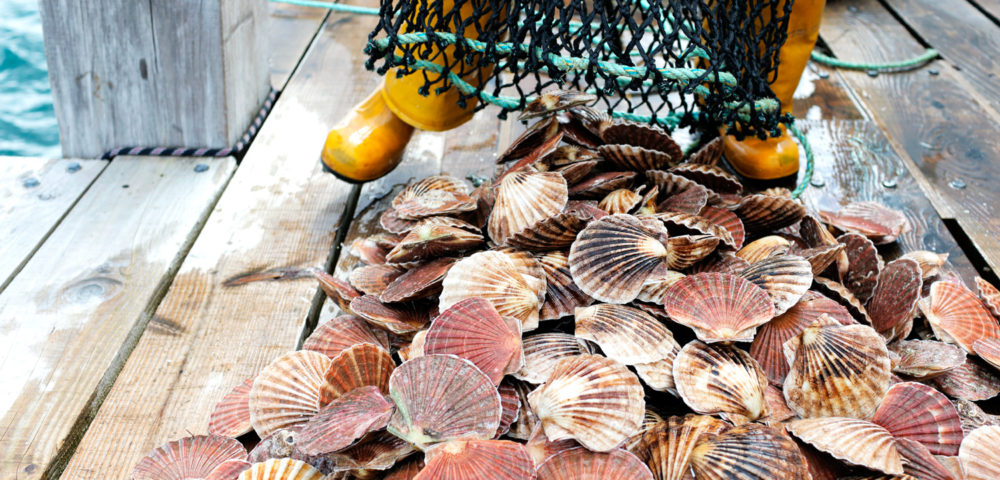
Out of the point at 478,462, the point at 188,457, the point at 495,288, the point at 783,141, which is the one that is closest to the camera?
the point at 478,462

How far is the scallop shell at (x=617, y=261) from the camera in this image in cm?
102

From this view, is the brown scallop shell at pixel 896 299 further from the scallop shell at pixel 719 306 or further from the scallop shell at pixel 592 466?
the scallop shell at pixel 592 466

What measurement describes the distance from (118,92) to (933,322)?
165 cm

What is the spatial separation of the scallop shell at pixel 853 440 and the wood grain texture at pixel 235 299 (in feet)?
2.47

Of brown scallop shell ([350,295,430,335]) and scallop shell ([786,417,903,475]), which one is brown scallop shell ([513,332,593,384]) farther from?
scallop shell ([786,417,903,475])

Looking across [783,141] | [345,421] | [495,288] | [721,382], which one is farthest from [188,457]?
[783,141]

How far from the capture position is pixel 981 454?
82 centimetres

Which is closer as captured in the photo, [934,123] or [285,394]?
[285,394]

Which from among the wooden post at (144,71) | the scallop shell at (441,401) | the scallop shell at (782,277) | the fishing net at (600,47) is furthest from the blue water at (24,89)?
the scallop shell at (782,277)

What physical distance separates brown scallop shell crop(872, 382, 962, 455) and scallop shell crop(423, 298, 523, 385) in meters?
0.47

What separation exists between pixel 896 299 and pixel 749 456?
47cm

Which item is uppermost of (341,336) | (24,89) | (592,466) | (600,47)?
(600,47)

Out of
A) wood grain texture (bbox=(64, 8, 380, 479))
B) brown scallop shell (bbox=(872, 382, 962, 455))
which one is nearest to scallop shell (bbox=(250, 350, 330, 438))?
wood grain texture (bbox=(64, 8, 380, 479))

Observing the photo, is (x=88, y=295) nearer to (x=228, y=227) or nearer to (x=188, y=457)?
(x=228, y=227)
